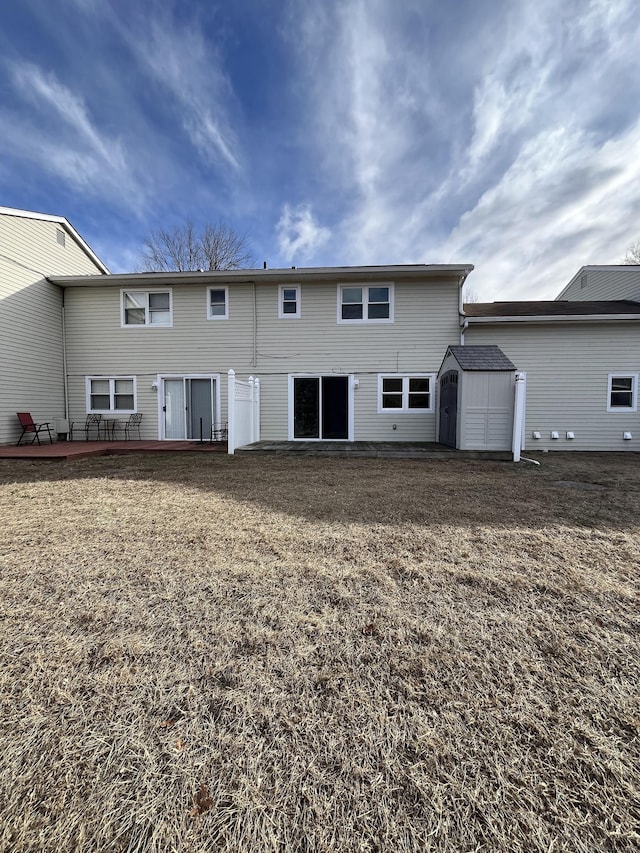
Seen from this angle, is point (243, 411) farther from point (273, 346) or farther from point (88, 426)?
→ point (88, 426)

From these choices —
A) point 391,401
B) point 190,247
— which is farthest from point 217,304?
point 190,247

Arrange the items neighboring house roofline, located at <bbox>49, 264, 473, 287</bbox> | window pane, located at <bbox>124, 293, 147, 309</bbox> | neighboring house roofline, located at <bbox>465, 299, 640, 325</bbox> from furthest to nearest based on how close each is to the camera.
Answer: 1. window pane, located at <bbox>124, 293, 147, 309</bbox>
2. neighboring house roofline, located at <bbox>49, 264, 473, 287</bbox>
3. neighboring house roofline, located at <bbox>465, 299, 640, 325</bbox>

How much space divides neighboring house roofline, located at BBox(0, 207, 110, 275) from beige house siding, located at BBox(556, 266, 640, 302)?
1839 centimetres

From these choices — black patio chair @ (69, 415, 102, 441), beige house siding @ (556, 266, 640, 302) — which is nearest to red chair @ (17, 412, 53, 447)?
black patio chair @ (69, 415, 102, 441)

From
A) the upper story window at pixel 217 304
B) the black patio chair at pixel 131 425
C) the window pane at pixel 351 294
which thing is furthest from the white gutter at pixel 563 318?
the black patio chair at pixel 131 425

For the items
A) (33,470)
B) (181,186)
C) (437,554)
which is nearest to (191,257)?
(181,186)

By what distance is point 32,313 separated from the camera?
1027 cm

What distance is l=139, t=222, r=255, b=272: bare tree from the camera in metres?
21.3

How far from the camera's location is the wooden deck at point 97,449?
8.02 m

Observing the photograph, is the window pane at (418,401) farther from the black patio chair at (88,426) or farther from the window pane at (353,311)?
the black patio chair at (88,426)

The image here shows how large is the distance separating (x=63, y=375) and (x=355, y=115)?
12.0 metres

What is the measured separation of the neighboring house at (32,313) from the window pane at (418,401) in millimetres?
11443

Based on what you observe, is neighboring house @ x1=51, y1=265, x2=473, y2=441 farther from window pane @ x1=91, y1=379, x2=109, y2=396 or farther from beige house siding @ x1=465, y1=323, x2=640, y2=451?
beige house siding @ x1=465, y1=323, x2=640, y2=451

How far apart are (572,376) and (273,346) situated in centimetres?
905
